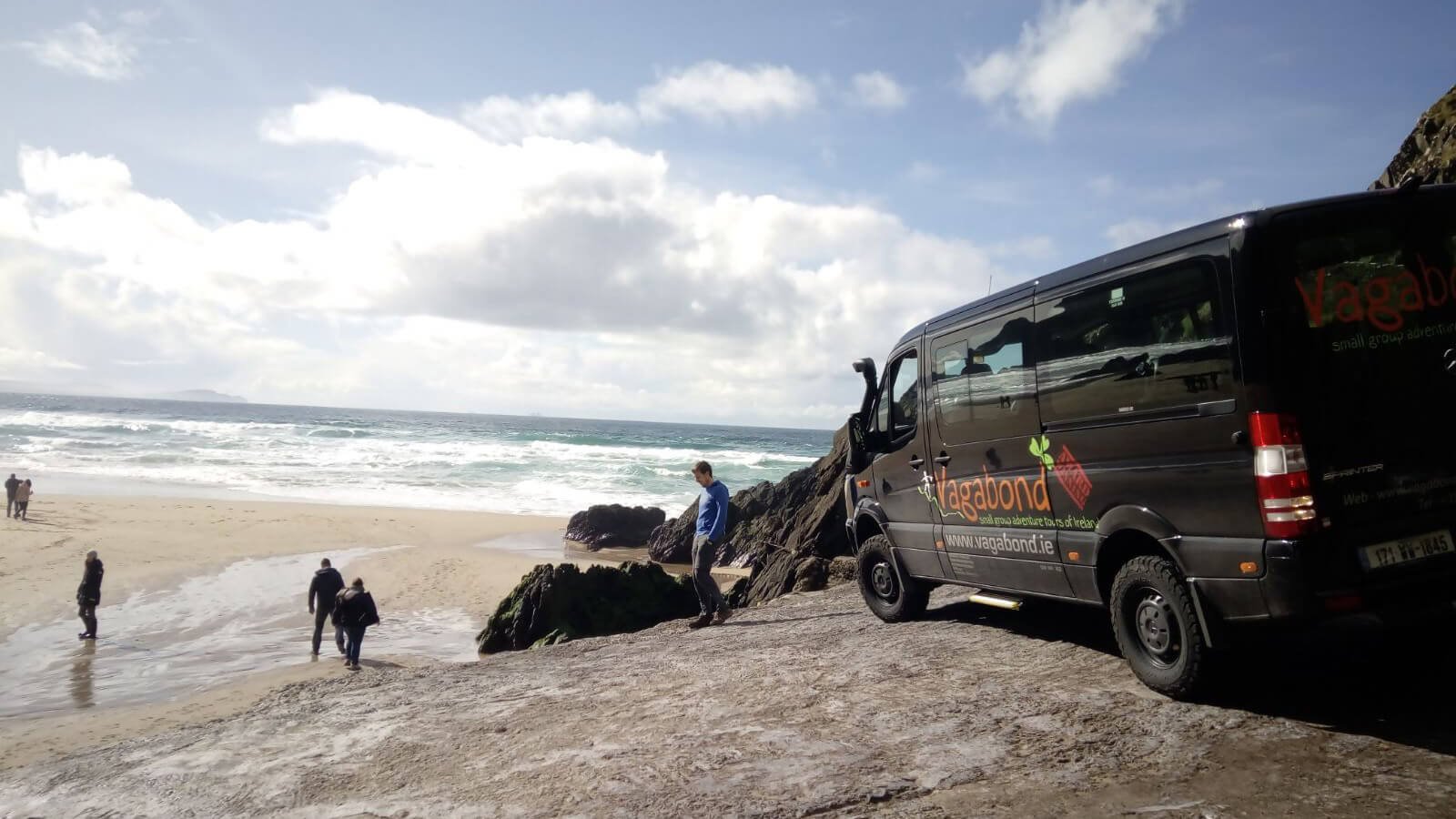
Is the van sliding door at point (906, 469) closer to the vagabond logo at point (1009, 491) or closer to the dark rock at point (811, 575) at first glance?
the vagabond logo at point (1009, 491)

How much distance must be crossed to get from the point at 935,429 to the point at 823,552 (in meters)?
7.18

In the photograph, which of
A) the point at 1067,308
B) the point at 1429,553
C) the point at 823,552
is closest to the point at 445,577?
the point at 823,552

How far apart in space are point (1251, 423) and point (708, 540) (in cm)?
611

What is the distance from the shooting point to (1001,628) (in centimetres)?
679

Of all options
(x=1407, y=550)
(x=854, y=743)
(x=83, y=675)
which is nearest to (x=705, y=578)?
(x=854, y=743)

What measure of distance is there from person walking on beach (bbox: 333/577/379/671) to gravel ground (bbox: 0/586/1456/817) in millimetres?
5265

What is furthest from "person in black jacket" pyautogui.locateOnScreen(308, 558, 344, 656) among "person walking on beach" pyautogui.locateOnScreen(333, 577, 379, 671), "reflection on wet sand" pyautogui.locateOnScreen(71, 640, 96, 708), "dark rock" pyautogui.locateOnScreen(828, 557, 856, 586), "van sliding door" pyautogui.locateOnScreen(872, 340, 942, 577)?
"van sliding door" pyautogui.locateOnScreen(872, 340, 942, 577)

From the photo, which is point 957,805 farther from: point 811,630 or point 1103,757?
point 811,630

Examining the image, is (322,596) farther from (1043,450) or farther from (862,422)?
(1043,450)

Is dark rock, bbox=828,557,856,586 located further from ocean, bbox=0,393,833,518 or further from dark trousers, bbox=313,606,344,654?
ocean, bbox=0,393,833,518

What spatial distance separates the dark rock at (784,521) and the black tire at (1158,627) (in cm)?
844

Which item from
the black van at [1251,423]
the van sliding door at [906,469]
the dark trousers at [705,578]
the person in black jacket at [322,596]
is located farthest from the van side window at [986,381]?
the person in black jacket at [322,596]

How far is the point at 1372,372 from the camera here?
396 centimetres

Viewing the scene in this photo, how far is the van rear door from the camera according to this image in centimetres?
383
